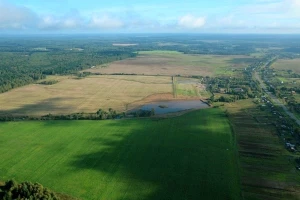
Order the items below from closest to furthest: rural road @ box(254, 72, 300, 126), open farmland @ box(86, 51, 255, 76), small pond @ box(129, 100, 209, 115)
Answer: rural road @ box(254, 72, 300, 126), small pond @ box(129, 100, 209, 115), open farmland @ box(86, 51, 255, 76)

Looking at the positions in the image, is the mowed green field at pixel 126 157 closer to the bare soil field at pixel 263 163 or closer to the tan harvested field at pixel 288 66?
the bare soil field at pixel 263 163

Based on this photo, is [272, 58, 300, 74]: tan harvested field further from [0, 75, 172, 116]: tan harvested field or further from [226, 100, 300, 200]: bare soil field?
[226, 100, 300, 200]: bare soil field

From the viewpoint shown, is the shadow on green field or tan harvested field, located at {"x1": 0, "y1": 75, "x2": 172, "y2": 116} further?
tan harvested field, located at {"x1": 0, "y1": 75, "x2": 172, "y2": 116}

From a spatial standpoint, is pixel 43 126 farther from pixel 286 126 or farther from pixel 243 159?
pixel 286 126

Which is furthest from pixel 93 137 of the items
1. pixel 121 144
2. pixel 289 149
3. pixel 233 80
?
pixel 233 80

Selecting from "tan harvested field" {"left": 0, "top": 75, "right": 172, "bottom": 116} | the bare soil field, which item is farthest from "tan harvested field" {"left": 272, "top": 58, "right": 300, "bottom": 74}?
the bare soil field
